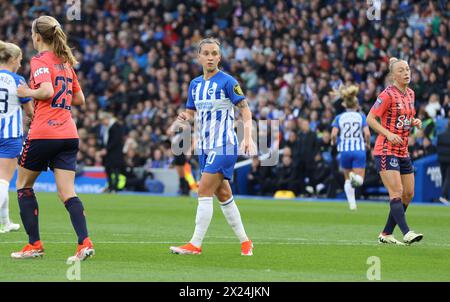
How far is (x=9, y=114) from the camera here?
1215cm

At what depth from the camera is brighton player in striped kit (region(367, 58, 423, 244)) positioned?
39.5 feet

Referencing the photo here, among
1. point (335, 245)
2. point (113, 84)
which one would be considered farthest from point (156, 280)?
point (113, 84)

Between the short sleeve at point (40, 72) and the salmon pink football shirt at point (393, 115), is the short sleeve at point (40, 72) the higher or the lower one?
the higher one

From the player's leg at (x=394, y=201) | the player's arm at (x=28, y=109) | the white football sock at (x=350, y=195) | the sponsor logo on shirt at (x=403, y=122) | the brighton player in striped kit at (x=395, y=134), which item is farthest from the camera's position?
the white football sock at (x=350, y=195)

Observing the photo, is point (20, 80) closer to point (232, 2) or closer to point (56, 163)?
point (56, 163)

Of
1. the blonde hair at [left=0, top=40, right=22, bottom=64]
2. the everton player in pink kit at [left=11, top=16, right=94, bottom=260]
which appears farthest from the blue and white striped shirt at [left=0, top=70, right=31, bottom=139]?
the everton player in pink kit at [left=11, top=16, right=94, bottom=260]

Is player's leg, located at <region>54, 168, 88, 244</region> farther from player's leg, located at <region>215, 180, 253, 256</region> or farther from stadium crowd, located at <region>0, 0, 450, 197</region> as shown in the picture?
stadium crowd, located at <region>0, 0, 450, 197</region>

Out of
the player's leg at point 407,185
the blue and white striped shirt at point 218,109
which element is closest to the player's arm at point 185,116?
the blue and white striped shirt at point 218,109

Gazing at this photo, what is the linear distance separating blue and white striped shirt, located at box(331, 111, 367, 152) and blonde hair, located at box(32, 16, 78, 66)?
1177cm

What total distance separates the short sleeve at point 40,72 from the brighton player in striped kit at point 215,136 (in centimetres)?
177

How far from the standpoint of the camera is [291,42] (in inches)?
1172

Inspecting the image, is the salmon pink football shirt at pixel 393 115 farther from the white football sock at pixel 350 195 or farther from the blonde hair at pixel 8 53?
the white football sock at pixel 350 195

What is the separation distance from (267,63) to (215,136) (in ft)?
63.8

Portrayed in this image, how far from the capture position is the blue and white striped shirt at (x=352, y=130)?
20.6 meters
